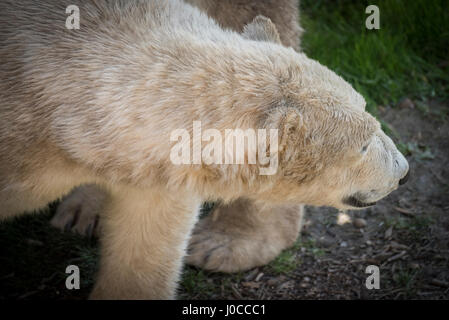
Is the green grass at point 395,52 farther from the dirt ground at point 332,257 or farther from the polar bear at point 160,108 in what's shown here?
the polar bear at point 160,108

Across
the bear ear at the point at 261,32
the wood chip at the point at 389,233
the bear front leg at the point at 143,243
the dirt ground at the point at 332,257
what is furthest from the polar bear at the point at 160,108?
the wood chip at the point at 389,233

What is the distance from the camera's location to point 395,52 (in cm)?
494

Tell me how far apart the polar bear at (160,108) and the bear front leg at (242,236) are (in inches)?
32.9

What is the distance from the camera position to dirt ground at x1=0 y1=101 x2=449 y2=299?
11.3ft

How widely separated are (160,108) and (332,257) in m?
1.80

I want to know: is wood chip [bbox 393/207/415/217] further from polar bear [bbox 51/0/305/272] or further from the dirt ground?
polar bear [bbox 51/0/305/272]

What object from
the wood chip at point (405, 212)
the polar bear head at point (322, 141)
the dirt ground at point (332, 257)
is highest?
the polar bear head at point (322, 141)

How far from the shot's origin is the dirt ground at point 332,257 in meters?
3.44

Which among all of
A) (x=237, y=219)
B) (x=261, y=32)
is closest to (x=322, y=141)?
(x=261, y=32)

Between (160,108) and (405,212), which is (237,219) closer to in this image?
(405,212)

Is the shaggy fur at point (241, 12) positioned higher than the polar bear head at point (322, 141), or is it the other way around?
the shaggy fur at point (241, 12)

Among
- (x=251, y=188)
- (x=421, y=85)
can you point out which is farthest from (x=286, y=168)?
(x=421, y=85)

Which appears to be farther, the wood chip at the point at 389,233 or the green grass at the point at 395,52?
the green grass at the point at 395,52

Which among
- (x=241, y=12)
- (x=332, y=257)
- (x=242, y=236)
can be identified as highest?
(x=241, y=12)
